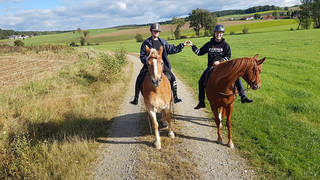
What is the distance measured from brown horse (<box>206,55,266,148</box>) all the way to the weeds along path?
0.65 metres

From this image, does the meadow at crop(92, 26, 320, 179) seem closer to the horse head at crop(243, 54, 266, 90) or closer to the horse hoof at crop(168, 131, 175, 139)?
the horse head at crop(243, 54, 266, 90)

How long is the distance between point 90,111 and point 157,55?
5.02 meters

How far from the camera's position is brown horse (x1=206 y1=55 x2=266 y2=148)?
4254mm

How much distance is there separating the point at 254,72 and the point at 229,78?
571 mm

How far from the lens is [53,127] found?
21.7 feet

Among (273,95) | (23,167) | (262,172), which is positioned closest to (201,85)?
(262,172)

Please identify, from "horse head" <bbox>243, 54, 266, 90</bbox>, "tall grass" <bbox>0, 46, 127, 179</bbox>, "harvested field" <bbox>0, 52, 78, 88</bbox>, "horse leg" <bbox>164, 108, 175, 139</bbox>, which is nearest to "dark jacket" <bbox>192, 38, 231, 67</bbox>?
"horse head" <bbox>243, 54, 266, 90</bbox>

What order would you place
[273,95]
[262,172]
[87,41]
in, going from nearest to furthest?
[262,172]
[273,95]
[87,41]

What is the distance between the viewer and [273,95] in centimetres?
849

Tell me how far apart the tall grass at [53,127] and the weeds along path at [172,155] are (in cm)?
51

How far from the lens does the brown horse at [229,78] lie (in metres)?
4.25

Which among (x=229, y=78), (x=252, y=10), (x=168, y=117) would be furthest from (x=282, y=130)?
(x=252, y=10)

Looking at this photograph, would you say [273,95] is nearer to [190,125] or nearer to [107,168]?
[190,125]

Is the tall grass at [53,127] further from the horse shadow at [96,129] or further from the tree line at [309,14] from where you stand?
the tree line at [309,14]
